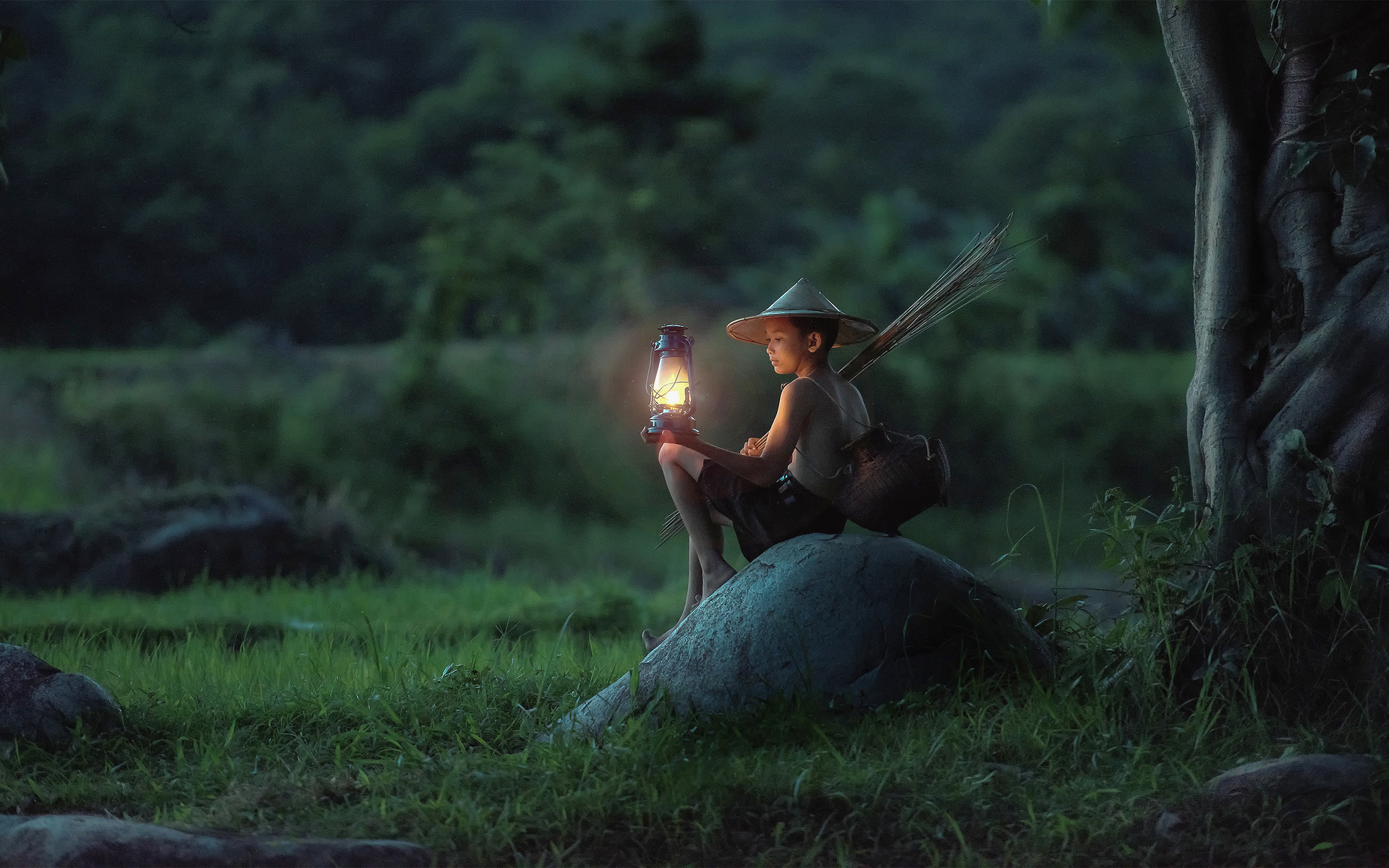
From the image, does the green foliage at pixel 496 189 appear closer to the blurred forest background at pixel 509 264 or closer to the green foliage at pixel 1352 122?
the blurred forest background at pixel 509 264

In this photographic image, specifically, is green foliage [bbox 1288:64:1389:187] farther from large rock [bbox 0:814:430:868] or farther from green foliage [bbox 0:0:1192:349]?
green foliage [bbox 0:0:1192:349]

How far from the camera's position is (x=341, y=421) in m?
13.5

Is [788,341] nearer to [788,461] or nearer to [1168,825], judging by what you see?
[788,461]

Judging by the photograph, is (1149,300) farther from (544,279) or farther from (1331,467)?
(1331,467)

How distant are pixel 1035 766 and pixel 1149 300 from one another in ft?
52.6

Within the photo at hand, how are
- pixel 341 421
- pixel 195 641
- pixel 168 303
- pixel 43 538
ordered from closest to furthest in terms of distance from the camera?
pixel 195 641 → pixel 43 538 → pixel 341 421 → pixel 168 303

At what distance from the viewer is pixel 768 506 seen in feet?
14.6

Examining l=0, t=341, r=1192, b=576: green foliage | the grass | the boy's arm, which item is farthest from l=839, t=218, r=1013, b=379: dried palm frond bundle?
l=0, t=341, r=1192, b=576: green foliage

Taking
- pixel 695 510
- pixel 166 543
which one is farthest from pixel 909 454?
pixel 166 543

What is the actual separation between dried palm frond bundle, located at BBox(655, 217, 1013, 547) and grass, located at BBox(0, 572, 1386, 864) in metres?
0.67

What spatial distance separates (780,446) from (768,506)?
246 millimetres

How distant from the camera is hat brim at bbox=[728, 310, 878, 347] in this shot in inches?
172

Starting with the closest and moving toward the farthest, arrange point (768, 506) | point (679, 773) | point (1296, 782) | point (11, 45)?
1. point (1296, 782)
2. point (679, 773)
3. point (11, 45)
4. point (768, 506)

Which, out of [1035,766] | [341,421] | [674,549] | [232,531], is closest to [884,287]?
[674,549]
